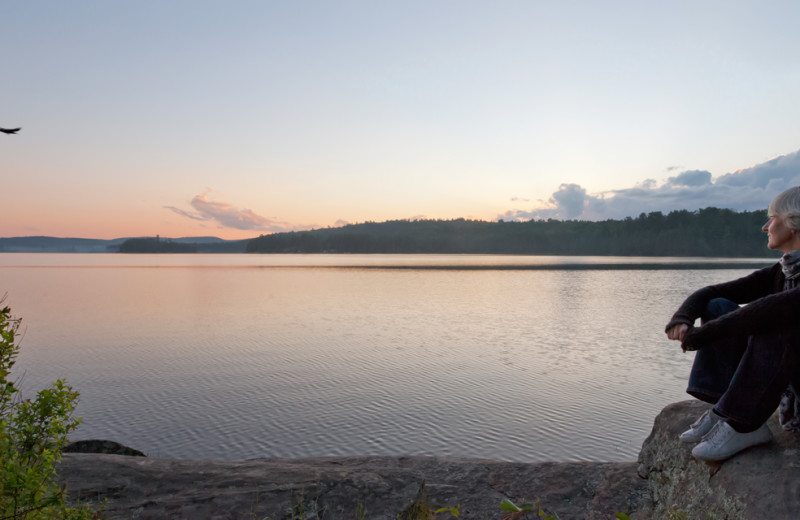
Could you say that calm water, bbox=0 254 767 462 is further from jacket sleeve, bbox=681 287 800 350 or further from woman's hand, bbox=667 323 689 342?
jacket sleeve, bbox=681 287 800 350

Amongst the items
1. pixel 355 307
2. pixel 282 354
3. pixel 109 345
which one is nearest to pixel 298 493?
pixel 282 354

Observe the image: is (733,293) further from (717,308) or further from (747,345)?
(747,345)

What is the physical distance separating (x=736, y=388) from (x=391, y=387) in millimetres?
8866

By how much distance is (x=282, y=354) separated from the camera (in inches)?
586

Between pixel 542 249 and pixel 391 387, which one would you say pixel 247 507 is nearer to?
pixel 391 387

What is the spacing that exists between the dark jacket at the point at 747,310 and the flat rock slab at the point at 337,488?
1864 millimetres

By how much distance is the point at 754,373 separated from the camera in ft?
9.93

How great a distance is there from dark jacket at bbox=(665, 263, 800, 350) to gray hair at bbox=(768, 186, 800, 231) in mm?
463

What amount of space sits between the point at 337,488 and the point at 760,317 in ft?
12.1

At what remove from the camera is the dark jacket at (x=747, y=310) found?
2.88 meters

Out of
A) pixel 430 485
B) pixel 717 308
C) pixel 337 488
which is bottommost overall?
pixel 430 485

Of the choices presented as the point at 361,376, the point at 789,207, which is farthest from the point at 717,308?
the point at 361,376

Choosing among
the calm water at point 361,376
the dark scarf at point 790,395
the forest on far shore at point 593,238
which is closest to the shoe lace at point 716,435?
the dark scarf at point 790,395

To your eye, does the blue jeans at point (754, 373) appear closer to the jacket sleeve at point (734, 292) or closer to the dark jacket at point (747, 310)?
the dark jacket at point (747, 310)
